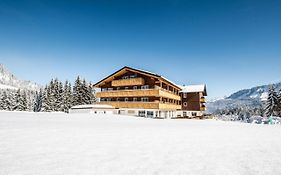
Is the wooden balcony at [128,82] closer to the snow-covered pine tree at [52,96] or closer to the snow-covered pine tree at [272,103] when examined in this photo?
the snow-covered pine tree at [52,96]

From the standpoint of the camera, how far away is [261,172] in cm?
506

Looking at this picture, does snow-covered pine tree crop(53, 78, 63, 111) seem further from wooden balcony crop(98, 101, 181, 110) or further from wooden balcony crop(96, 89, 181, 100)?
wooden balcony crop(98, 101, 181, 110)

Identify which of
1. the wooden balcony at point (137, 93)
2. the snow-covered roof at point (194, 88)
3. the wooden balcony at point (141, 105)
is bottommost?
the wooden balcony at point (141, 105)

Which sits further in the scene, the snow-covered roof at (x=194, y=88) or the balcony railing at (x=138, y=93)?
the snow-covered roof at (x=194, y=88)

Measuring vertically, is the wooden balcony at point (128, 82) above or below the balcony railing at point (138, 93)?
above

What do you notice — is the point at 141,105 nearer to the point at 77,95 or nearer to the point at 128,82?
the point at 128,82

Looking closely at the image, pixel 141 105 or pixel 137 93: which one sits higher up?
pixel 137 93

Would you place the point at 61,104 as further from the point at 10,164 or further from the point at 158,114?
the point at 10,164

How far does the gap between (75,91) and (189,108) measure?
32.3 meters

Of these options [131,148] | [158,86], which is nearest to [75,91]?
[158,86]

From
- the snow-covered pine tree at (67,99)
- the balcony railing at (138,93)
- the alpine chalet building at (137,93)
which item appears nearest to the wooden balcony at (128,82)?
the alpine chalet building at (137,93)

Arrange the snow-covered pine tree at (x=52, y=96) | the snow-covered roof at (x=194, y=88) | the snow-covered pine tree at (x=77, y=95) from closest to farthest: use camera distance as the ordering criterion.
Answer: the snow-covered roof at (x=194, y=88) → the snow-covered pine tree at (x=52, y=96) → the snow-covered pine tree at (x=77, y=95)

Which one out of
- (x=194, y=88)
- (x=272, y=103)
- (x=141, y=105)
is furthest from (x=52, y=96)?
(x=272, y=103)

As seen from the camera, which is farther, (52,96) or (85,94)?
(85,94)
